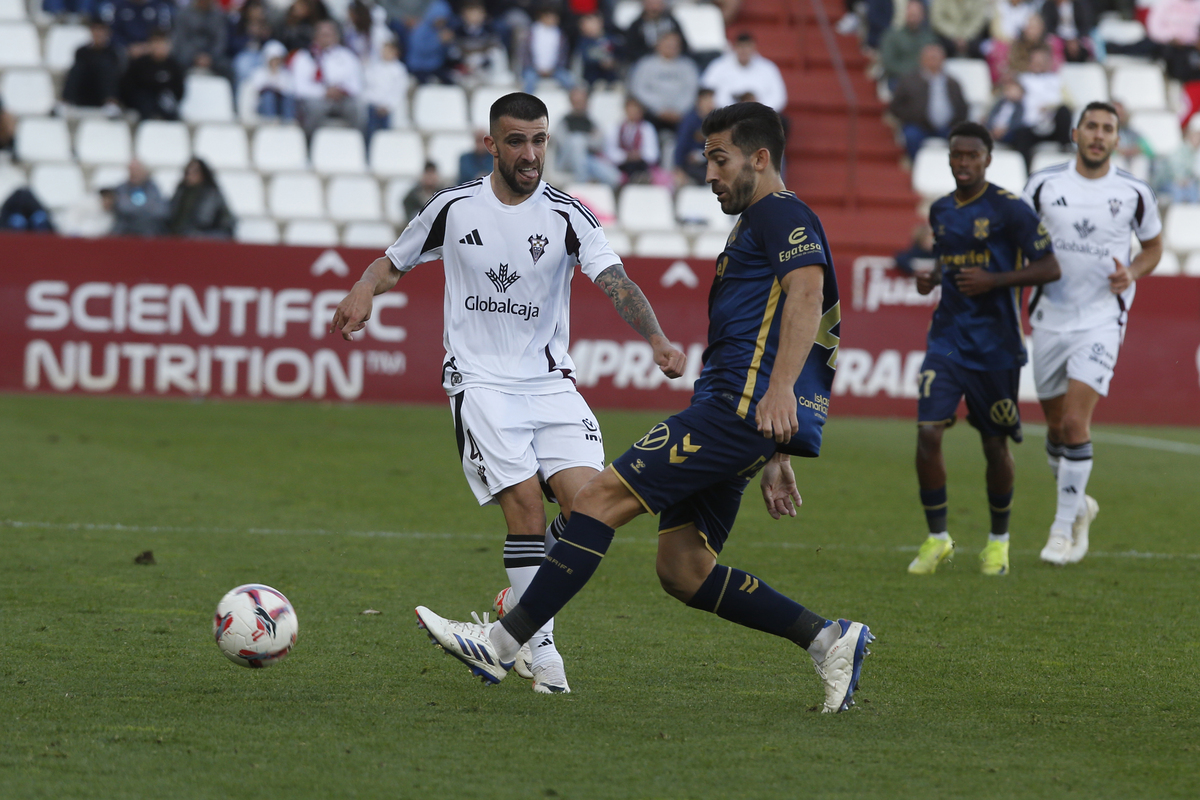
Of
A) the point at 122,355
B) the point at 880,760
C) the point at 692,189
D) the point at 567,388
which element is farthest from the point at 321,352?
the point at 880,760

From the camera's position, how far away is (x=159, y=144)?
17516 millimetres

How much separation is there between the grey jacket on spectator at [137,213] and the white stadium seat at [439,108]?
3.91 metres

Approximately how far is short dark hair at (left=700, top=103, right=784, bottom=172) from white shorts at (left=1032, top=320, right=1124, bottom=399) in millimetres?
4112

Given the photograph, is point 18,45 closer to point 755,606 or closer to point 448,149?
point 448,149

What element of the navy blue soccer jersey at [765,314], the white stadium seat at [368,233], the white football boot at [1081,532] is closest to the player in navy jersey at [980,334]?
the white football boot at [1081,532]

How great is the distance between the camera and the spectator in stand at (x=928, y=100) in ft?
63.2

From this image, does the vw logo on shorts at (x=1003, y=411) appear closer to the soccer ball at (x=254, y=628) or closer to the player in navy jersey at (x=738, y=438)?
the player in navy jersey at (x=738, y=438)

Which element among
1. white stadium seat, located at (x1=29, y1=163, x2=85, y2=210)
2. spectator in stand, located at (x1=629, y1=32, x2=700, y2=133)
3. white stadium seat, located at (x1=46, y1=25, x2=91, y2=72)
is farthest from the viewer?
spectator in stand, located at (x1=629, y1=32, x2=700, y2=133)

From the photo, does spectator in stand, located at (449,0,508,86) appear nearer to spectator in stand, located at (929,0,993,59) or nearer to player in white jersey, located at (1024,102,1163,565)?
spectator in stand, located at (929,0,993,59)

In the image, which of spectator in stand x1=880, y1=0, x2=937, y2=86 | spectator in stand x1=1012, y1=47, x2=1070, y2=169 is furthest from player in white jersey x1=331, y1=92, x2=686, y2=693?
spectator in stand x1=880, y1=0, x2=937, y2=86

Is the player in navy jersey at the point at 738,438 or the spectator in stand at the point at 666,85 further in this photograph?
the spectator in stand at the point at 666,85

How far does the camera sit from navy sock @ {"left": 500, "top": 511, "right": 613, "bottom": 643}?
4602 millimetres

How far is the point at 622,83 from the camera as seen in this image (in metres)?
19.6

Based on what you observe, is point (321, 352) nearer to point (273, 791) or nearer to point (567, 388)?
point (567, 388)
